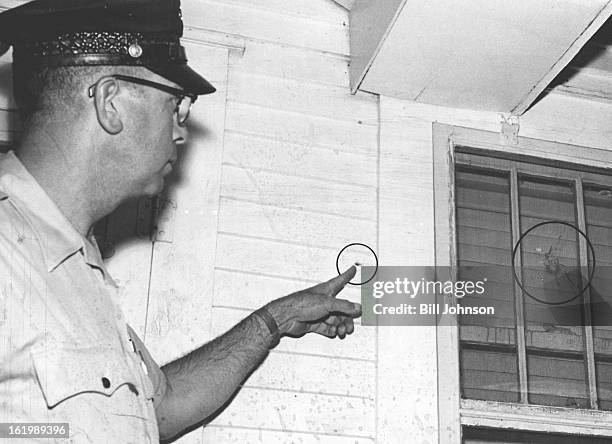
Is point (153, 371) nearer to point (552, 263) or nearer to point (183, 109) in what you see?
point (183, 109)

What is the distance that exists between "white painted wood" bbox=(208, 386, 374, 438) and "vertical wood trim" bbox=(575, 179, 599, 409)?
2.16 ft

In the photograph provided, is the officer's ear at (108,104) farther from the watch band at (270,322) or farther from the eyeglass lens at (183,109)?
the watch band at (270,322)

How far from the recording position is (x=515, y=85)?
239 cm

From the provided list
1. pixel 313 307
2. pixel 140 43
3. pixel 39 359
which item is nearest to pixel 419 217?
pixel 313 307

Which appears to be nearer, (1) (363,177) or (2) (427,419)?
(2) (427,419)

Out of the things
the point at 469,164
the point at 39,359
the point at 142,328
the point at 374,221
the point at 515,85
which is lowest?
the point at 39,359

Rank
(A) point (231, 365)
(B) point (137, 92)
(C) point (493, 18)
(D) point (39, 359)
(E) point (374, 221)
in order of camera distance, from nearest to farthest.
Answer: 1. (D) point (39, 359)
2. (B) point (137, 92)
3. (A) point (231, 365)
4. (C) point (493, 18)
5. (E) point (374, 221)

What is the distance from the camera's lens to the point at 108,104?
1.69 m

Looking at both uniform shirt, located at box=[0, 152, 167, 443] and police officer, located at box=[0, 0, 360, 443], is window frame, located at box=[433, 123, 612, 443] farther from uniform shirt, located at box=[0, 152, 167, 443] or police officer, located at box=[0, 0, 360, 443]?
uniform shirt, located at box=[0, 152, 167, 443]

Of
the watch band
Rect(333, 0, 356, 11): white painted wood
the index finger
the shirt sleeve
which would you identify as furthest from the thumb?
→ Rect(333, 0, 356, 11): white painted wood

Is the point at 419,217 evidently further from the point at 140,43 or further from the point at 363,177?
the point at 140,43

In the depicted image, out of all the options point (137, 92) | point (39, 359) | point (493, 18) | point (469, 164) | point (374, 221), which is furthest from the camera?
point (469, 164)

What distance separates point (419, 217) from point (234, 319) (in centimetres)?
59

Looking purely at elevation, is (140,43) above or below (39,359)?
above
